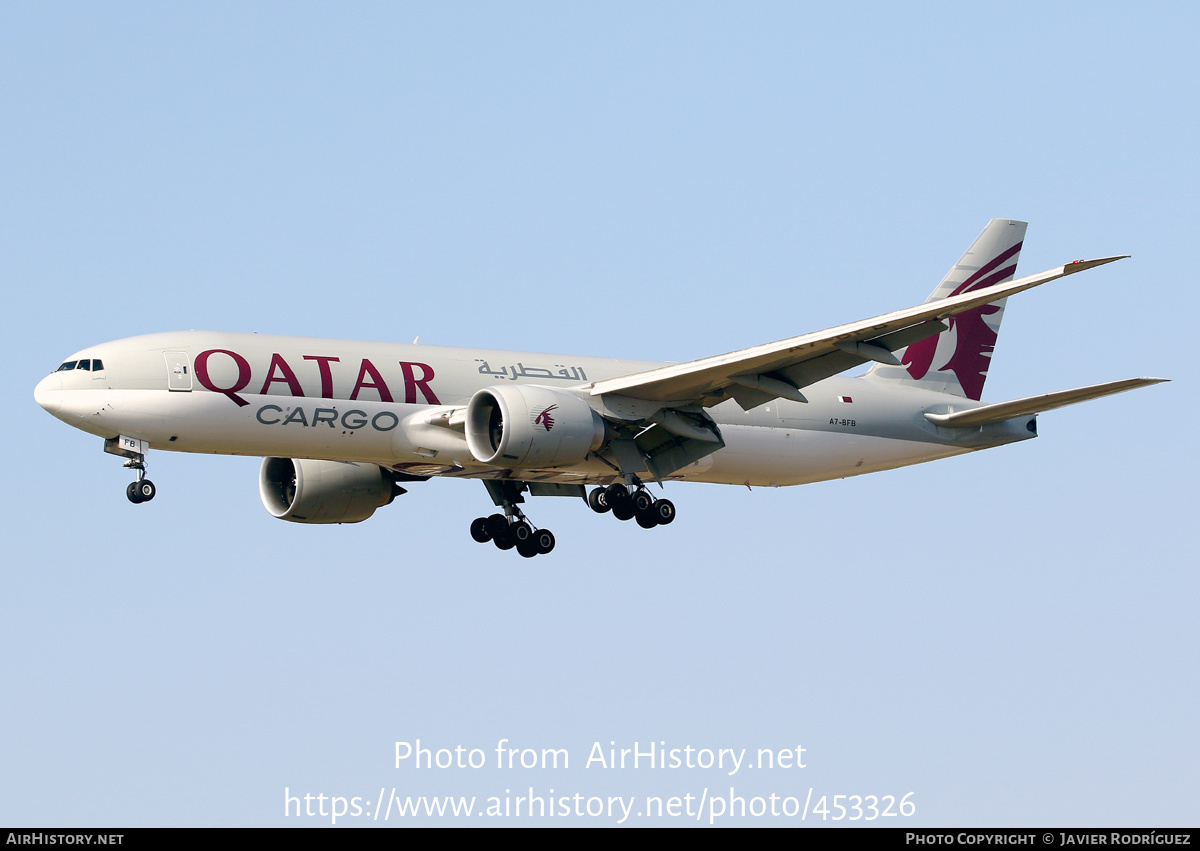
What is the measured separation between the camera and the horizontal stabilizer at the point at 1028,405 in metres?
36.8

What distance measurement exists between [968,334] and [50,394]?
991 inches

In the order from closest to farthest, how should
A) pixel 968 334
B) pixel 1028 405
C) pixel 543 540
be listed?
pixel 1028 405, pixel 543 540, pixel 968 334

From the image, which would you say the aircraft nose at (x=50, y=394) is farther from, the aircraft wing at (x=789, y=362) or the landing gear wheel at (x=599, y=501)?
the landing gear wheel at (x=599, y=501)

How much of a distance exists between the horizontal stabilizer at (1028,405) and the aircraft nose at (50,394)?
2257 centimetres

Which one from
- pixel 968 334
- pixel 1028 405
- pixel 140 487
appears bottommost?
pixel 140 487

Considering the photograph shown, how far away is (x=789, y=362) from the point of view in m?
37.5

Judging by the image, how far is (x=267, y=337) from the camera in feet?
126

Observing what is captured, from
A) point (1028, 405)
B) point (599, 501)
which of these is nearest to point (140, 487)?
point (599, 501)

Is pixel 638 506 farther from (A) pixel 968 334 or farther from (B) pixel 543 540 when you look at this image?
(A) pixel 968 334

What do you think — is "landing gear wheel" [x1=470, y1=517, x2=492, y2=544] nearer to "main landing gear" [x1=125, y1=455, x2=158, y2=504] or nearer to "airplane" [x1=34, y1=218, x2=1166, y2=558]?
"airplane" [x1=34, y1=218, x2=1166, y2=558]

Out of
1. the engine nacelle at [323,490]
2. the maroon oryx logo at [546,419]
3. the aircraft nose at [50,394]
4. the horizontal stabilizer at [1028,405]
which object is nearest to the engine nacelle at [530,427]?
the maroon oryx logo at [546,419]

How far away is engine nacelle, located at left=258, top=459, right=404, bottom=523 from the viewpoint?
145ft

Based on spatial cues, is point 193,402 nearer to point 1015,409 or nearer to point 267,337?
point 267,337

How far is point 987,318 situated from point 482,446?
17415 mm
